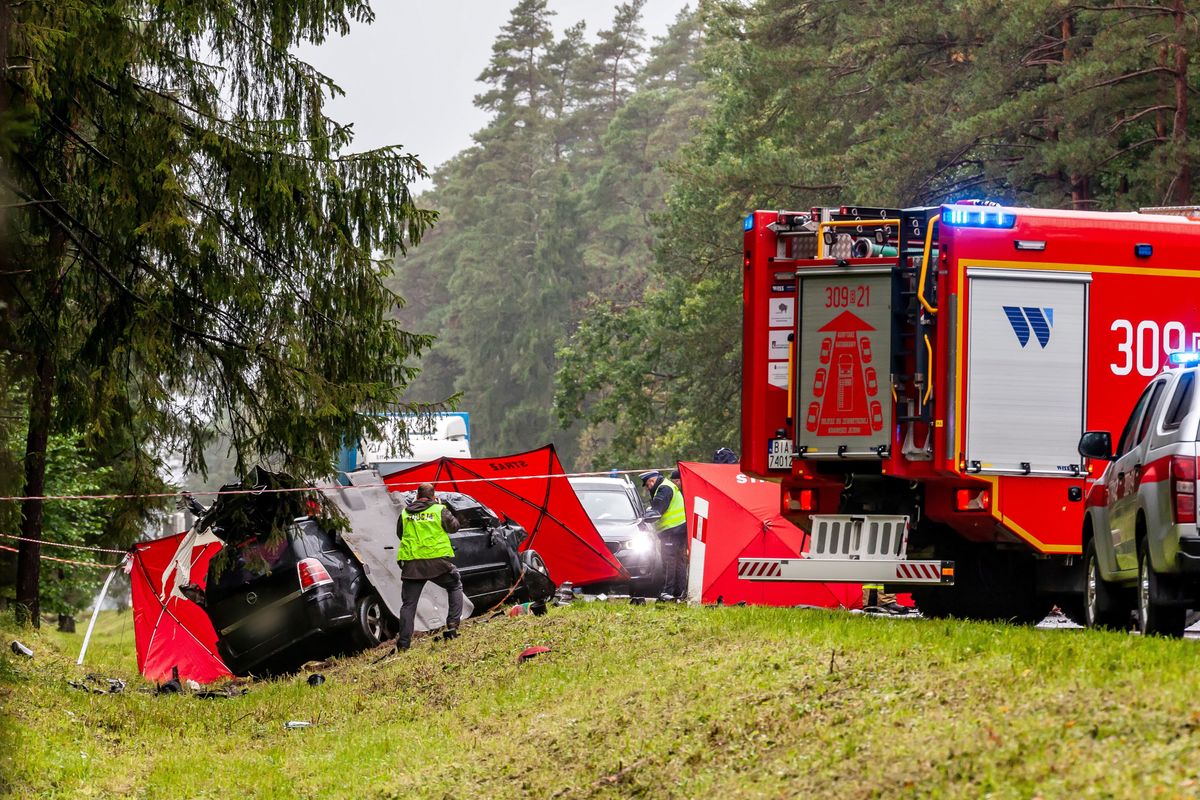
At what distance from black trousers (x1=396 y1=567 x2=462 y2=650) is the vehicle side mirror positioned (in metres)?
7.07

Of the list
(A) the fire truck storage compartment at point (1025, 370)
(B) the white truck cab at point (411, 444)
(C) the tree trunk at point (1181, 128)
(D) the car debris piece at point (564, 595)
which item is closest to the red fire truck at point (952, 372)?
(A) the fire truck storage compartment at point (1025, 370)

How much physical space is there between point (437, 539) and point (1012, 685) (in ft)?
29.5

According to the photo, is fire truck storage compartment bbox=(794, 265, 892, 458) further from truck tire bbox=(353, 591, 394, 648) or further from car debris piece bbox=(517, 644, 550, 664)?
truck tire bbox=(353, 591, 394, 648)

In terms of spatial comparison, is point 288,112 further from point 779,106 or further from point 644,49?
point 644,49

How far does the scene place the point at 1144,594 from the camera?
34.5 ft

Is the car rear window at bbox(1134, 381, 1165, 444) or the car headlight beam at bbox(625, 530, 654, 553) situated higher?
the car rear window at bbox(1134, 381, 1165, 444)

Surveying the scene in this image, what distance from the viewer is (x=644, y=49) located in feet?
325

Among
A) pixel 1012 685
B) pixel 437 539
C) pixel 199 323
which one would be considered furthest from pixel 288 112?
pixel 1012 685

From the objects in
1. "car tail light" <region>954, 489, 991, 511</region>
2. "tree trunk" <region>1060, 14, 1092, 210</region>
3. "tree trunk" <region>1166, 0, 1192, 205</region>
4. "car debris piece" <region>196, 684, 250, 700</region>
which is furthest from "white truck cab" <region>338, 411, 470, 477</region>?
"tree trunk" <region>1166, 0, 1192, 205</region>

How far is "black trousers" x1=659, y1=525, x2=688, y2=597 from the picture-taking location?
2089 centimetres

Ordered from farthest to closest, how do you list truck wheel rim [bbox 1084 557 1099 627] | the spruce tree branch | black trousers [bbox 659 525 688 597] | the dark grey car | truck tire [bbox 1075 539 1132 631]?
1. the dark grey car
2. black trousers [bbox 659 525 688 597]
3. the spruce tree branch
4. truck wheel rim [bbox 1084 557 1099 627]
5. truck tire [bbox 1075 539 1132 631]

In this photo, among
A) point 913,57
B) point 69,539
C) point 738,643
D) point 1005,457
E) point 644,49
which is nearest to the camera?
point 738,643

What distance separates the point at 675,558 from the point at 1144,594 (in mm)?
10858

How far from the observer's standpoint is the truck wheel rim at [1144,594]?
34.2 ft
